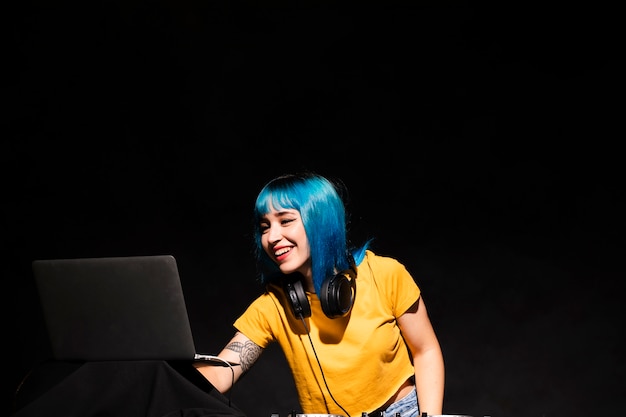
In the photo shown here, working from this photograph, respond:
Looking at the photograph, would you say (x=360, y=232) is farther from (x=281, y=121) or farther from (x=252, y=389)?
(x=252, y=389)

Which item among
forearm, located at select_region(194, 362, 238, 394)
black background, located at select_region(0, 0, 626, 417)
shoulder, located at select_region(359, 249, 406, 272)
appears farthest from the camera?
black background, located at select_region(0, 0, 626, 417)

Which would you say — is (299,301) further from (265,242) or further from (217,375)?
(217,375)

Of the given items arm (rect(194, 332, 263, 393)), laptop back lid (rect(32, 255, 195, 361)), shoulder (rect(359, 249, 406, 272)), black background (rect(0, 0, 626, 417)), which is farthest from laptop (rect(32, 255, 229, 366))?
black background (rect(0, 0, 626, 417))

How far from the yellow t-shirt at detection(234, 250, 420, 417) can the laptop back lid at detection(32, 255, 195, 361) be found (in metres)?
0.62

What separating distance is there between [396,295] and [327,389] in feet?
1.10

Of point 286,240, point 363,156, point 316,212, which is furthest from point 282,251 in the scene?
point 363,156

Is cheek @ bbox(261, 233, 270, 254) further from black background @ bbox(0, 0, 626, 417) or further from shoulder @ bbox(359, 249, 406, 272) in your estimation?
black background @ bbox(0, 0, 626, 417)

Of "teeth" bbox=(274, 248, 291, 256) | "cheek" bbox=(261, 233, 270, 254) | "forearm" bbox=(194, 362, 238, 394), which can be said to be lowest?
"forearm" bbox=(194, 362, 238, 394)

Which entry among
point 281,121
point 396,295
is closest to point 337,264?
point 396,295

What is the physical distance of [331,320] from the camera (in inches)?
79.4

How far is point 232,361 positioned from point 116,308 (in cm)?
59

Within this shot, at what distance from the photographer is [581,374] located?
3.14 metres

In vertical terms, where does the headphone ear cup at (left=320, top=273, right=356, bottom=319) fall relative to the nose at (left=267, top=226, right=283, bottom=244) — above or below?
below

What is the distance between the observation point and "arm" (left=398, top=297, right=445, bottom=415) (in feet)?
6.45
